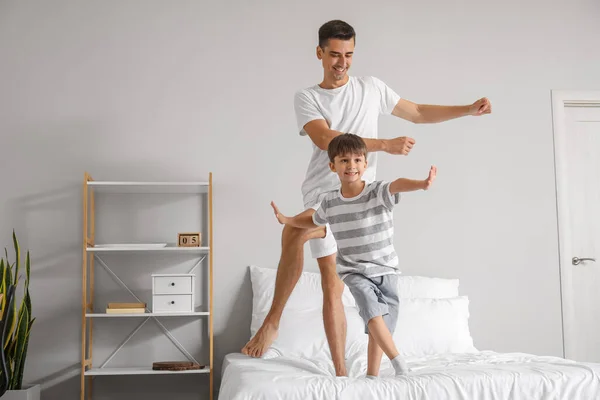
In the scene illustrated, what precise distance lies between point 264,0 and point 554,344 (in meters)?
2.58

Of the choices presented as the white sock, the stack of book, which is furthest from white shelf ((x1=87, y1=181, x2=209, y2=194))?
the white sock

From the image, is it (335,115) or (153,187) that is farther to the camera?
(153,187)

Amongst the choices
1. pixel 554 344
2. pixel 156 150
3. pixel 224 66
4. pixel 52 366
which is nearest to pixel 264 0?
pixel 224 66

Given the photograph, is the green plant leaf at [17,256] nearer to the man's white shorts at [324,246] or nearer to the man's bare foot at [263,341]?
the man's bare foot at [263,341]

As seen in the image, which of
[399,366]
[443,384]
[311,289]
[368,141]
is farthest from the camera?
[311,289]

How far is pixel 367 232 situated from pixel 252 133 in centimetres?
165

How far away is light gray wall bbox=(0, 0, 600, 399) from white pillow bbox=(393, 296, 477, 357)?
0.40m

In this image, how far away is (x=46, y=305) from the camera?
151 inches

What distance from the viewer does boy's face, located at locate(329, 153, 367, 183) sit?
2.53 metres

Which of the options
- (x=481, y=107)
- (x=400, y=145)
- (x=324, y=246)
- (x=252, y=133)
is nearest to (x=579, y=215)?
(x=481, y=107)

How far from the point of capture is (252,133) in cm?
402

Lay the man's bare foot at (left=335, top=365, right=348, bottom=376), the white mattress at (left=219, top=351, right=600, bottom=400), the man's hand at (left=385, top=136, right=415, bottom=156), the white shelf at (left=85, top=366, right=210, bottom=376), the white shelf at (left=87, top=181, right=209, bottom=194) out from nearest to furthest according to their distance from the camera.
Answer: the white mattress at (left=219, top=351, right=600, bottom=400) < the man's hand at (left=385, top=136, right=415, bottom=156) < the man's bare foot at (left=335, top=365, right=348, bottom=376) < the white shelf at (left=85, top=366, right=210, bottom=376) < the white shelf at (left=87, top=181, right=209, bottom=194)

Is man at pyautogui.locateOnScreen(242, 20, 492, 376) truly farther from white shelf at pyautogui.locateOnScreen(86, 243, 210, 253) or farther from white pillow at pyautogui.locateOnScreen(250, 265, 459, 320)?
white shelf at pyautogui.locateOnScreen(86, 243, 210, 253)

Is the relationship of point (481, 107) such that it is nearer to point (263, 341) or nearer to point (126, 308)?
point (263, 341)
